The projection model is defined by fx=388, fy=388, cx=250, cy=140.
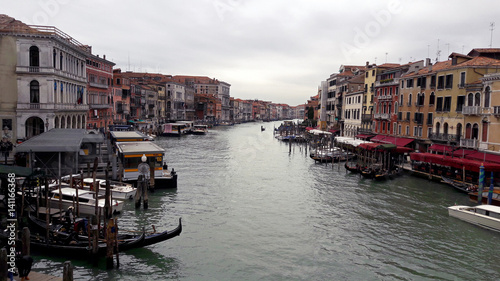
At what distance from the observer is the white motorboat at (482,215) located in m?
15.2

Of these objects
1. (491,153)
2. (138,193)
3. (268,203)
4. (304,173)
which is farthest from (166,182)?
(491,153)

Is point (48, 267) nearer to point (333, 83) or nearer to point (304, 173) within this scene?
point (304, 173)

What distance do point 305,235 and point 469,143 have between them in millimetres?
15740

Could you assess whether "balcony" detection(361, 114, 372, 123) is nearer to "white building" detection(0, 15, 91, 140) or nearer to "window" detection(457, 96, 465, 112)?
"window" detection(457, 96, 465, 112)

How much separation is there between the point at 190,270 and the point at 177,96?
79.7 metres

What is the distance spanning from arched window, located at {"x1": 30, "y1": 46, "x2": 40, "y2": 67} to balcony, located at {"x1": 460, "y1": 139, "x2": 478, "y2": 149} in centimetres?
2867

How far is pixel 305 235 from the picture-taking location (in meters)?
14.7

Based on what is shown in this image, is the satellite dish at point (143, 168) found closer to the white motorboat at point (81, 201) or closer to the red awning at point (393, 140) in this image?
the white motorboat at point (81, 201)

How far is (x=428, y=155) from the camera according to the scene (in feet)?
84.0

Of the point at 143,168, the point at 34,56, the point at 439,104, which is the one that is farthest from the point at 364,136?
the point at 34,56

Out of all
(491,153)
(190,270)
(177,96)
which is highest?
(177,96)

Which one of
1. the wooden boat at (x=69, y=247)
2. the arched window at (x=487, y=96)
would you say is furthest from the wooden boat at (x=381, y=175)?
the wooden boat at (x=69, y=247)

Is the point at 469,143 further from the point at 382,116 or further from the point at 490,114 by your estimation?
the point at 382,116

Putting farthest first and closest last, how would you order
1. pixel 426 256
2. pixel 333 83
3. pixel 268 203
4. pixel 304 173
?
pixel 333 83
pixel 304 173
pixel 268 203
pixel 426 256
